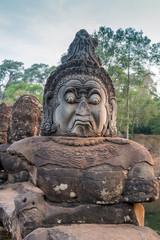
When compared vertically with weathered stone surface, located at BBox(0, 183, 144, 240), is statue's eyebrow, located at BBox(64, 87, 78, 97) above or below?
above

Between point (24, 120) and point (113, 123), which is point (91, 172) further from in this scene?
point (24, 120)

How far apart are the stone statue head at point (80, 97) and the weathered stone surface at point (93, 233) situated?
0.97 m

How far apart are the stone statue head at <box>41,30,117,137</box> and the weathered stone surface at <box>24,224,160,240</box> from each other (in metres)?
0.97

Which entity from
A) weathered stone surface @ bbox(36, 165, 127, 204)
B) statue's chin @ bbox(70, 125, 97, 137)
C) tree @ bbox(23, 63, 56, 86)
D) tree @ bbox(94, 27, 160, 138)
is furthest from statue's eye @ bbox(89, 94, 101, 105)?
tree @ bbox(23, 63, 56, 86)

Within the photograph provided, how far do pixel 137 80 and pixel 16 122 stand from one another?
11.7 metres

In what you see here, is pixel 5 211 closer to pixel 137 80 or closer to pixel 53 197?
pixel 53 197

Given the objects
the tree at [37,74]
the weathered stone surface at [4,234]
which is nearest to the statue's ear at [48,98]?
the weathered stone surface at [4,234]

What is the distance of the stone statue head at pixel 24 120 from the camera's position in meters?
4.78

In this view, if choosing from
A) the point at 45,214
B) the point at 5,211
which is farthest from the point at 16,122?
the point at 45,214

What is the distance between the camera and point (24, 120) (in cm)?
484

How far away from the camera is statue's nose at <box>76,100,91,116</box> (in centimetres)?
244

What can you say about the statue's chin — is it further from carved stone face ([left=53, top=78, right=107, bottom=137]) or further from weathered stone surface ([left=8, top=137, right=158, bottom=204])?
weathered stone surface ([left=8, top=137, right=158, bottom=204])

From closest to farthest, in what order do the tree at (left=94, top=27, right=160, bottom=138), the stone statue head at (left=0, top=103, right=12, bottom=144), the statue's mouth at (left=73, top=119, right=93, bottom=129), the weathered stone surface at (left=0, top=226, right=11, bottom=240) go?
the statue's mouth at (left=73, top=119, right=93, bottom=129) < the weathered stone surface at (left=0, top=226, right=11, bottom=240) < the stone statue head at (left=0, top=103, right=12, bottom=144) < the tree at (left=94, top=27, right=160, bottom=138)

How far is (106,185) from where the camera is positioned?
7.00 feet
